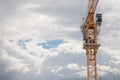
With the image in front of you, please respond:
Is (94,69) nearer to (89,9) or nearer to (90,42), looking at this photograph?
(90,42)

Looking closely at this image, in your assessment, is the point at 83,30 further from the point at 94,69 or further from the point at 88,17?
the point at 94,69

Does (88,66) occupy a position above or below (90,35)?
below

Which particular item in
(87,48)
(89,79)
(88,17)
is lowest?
(89,79)

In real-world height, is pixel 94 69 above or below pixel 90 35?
below

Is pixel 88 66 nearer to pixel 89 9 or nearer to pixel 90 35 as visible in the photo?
pixel 90 35

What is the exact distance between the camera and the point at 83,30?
196 meters

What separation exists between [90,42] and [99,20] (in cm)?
1071

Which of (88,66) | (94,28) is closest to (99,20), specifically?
(94,28)

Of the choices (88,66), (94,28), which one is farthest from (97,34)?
(88,66)

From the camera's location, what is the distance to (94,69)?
193500mm

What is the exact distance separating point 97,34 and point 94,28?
308 centimetres

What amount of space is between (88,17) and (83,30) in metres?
6.67

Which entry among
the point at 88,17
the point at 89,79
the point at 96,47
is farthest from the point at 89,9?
the point at 89,79

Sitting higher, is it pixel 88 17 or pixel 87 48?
pixel 88 17
